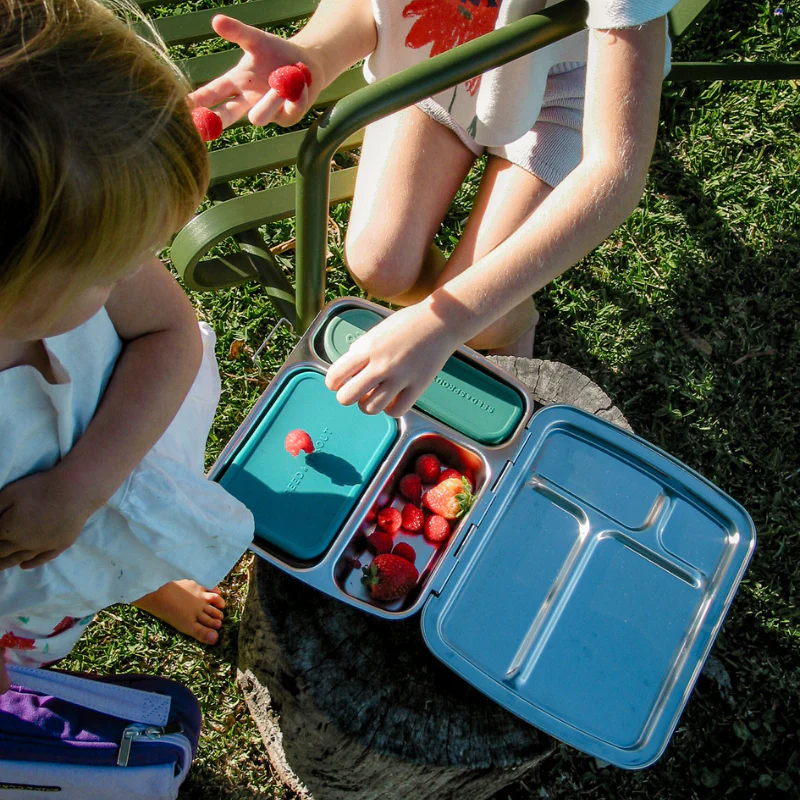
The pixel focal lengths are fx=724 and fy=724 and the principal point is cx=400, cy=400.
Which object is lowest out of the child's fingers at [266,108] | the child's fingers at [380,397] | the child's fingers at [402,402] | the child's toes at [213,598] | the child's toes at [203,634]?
the child's toes at [203,634]

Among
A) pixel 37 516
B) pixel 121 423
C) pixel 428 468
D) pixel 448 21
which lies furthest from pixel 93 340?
pixel 448 21

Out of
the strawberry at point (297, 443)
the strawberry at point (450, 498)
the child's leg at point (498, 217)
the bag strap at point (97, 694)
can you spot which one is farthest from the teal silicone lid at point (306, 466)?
the child's leg at point (498, 217)

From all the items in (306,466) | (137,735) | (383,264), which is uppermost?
(383,264)

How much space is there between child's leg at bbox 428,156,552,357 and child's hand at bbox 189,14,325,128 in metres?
0.47

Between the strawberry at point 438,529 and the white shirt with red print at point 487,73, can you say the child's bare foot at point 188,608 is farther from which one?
the white shirt with red print at point 487,73

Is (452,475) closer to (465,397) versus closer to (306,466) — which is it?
(465,397)

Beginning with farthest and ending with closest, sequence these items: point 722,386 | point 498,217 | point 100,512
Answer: point 722,386
point 498,217
point 100,512

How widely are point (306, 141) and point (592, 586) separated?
0.87 m

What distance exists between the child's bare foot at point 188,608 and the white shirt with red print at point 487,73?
48.6 inches

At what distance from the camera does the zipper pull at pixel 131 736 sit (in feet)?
3.84

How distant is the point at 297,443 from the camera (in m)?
1.30

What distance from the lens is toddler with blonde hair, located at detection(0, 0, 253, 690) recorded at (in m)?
→ 0.63

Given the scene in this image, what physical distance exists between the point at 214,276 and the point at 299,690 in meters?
0.94

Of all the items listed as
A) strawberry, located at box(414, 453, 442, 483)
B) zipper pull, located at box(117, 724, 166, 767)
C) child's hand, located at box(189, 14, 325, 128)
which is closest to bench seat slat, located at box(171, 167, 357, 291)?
child's hand, located at box(189, 14, 325, 128)
